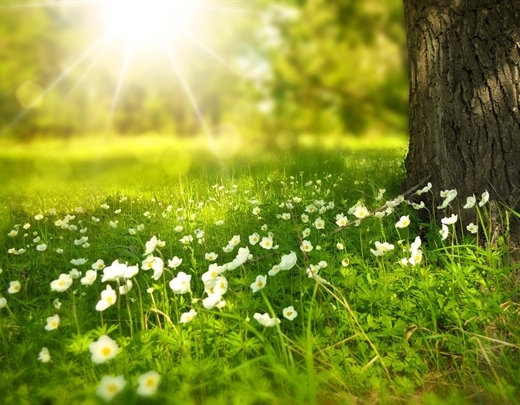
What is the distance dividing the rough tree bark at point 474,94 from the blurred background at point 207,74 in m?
2.36

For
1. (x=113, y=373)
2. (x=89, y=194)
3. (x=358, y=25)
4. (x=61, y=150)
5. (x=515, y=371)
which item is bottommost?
(x=515, y=371)

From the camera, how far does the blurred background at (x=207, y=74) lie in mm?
5320

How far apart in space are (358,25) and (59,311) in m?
4.25

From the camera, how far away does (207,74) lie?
26.7 feet

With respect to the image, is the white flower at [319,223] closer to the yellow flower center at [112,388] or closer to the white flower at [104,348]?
the white flower at [104,348]

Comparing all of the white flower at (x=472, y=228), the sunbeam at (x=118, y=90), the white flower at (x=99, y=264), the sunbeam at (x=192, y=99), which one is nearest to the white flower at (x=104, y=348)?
the white flower at (x=99, y=264)

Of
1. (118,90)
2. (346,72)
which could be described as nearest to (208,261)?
(346,72)

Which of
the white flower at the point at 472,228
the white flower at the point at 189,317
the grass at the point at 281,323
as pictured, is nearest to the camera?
the grass at the point at 281,323

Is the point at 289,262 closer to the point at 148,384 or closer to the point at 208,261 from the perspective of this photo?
the point at 148,384

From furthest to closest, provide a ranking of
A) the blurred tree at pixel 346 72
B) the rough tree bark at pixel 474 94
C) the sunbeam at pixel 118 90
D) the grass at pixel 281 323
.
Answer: the sunbeam at pixel 118 90, the blurred tree at pixel 346 72, the rough tree bark at pixel 474 94, the grass at pixel 281 323

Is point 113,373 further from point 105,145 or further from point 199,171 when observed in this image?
point 105,145

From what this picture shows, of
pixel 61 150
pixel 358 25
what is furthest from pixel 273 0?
pixel 61 150

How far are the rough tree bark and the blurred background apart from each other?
2.36 metres

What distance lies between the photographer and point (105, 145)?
7801 mm
